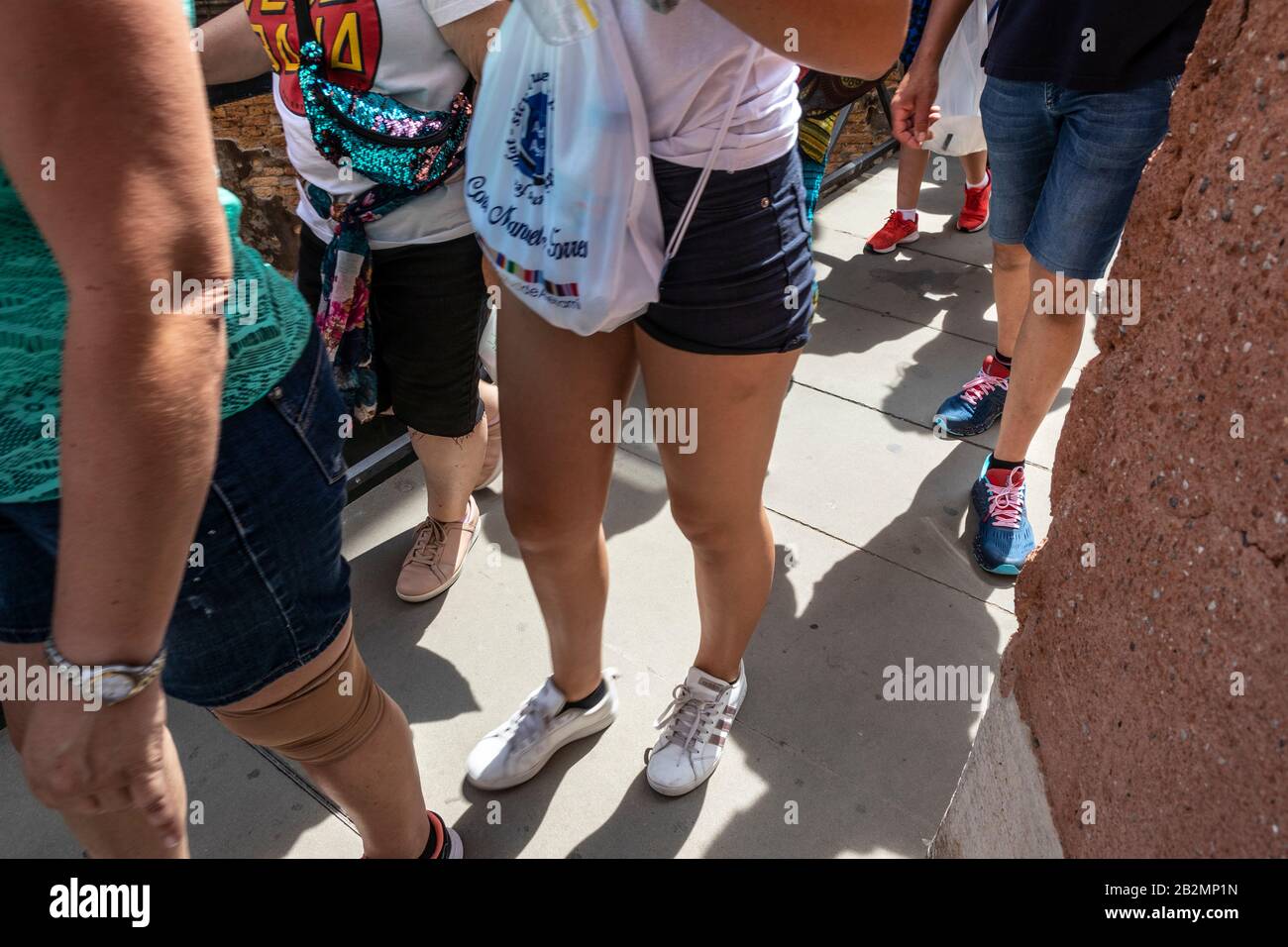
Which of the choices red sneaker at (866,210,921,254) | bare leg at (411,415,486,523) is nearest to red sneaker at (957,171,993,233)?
red sneaker at (866,210,921,254)

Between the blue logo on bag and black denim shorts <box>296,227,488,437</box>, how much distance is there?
Answer: 761 mm

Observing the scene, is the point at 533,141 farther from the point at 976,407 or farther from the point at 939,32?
the point at 976,407

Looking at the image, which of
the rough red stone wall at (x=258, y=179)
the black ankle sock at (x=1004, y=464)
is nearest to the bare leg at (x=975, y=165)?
Result: the black ankle sock at (x=1004, y=464)

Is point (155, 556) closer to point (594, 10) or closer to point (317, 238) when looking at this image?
point (594, 10)

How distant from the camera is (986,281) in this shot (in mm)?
4543

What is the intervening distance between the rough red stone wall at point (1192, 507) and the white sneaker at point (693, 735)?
990 millimetres

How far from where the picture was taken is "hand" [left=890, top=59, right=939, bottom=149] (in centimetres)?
275

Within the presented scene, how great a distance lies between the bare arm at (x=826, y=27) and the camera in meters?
1.34

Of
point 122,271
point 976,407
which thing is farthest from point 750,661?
point 122,271
